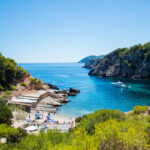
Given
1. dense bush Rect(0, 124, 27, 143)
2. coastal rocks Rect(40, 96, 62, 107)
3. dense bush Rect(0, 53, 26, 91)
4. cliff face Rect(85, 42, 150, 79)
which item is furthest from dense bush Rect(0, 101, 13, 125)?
cliff face Rect(85, 42, 150, 79)

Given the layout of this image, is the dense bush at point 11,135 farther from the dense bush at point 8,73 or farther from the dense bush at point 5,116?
the dense bush at point 8,73

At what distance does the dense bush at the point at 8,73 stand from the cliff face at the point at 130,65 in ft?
303

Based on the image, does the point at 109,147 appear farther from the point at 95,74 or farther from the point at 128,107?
the point at 95,74

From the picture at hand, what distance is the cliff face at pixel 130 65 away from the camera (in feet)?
392

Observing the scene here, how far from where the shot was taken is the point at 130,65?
12950cm

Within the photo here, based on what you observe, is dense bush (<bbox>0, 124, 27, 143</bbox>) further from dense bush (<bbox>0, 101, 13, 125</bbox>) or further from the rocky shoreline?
the rocky shoreline

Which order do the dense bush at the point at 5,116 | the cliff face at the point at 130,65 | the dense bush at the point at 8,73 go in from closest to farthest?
the dense bush at the point at 5,116 < the dense bush at the point at 8,73 < the cliff face at the point at 130,65

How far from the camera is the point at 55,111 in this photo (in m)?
48.5

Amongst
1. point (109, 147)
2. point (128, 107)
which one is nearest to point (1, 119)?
point (109, 147)

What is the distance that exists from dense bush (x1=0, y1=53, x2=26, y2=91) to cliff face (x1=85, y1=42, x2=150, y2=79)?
92.3 m

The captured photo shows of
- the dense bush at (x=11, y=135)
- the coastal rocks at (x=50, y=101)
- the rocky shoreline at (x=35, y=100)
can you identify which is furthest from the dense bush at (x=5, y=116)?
the coastal rocks at (x=50, y=101)

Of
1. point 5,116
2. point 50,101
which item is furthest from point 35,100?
point 5,116

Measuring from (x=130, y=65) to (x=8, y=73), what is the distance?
10242 cm

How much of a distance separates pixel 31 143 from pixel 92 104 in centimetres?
4450
